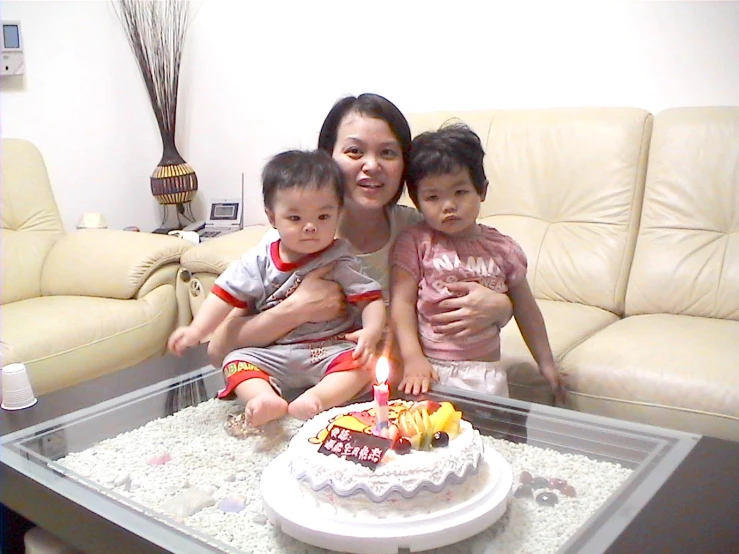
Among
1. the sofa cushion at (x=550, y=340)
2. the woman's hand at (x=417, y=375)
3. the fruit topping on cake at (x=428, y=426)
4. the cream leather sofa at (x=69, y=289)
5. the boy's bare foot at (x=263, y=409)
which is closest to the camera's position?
the fruit topping on cake at (x=428, y=426)

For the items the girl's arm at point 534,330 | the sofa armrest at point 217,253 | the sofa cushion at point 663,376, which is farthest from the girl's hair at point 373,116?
the sofa armrest at point 217,253

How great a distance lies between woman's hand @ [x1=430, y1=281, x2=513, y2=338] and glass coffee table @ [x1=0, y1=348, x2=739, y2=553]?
5.8 inches

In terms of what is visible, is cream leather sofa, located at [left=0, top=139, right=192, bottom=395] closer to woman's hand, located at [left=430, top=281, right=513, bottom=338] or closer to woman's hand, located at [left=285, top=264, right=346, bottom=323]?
woman's hand, located at [left=285, top=264, right=346, bottom=323]

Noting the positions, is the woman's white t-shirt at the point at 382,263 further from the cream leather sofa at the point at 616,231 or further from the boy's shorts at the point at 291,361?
the cream leather sofa at the point at 616,231

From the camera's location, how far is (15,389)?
4.63 ft

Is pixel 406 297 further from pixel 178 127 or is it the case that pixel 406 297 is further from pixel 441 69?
pixel 178 127

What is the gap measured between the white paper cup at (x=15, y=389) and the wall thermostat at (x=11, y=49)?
193cm

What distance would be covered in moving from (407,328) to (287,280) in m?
0.28

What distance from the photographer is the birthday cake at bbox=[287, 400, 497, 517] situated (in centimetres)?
91

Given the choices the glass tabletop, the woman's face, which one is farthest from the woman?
the glass tabletop

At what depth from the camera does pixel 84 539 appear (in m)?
1.02

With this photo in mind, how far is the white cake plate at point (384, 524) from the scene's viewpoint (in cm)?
88

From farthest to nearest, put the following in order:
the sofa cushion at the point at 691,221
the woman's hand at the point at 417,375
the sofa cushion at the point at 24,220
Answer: the sofa cushion at the point at 24,220 < the sofa cushion at the point at 691,221 < the woman's hand at the point at 417,375

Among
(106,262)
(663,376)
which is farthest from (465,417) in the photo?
(106,262)
